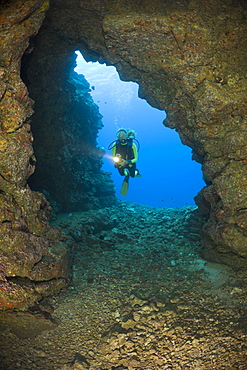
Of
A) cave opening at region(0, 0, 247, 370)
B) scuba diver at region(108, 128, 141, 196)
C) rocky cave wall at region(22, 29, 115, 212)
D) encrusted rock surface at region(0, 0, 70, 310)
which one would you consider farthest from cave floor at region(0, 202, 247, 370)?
rocky cave wall at region(22, 29, 115, 212)

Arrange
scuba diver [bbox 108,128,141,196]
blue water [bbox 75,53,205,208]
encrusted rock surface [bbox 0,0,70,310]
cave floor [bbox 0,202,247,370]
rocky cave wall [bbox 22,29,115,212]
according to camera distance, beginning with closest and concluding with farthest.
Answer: cave floor [bbox 0,202,247,370], encrusted rock surface [bbox 0,0,70,310], rocky cave wall [bbox 22,29,115,212], scuba diver [bbox 108,128,141,196], blue water [bbox 75,53,205,208]

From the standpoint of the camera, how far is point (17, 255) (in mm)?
5285

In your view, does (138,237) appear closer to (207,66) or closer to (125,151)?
(125,151)

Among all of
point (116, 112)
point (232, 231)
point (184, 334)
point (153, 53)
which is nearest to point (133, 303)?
point (184, 334)

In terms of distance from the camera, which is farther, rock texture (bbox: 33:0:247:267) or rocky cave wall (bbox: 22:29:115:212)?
rocky cave wall (bbox: 22:29:115:212)

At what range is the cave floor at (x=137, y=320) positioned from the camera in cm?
412

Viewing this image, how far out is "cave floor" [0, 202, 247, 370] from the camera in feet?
13.5

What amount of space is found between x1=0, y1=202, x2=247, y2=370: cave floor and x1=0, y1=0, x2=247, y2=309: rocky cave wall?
623 millimetres

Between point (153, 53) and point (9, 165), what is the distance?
529 centimetres

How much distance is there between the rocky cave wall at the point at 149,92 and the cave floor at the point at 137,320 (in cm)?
62

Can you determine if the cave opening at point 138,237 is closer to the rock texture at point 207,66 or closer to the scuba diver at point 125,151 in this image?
the rock texture at point 207,66

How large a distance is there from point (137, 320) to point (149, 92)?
7.20 meters

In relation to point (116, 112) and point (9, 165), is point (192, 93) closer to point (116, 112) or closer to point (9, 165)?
point (9, 165)

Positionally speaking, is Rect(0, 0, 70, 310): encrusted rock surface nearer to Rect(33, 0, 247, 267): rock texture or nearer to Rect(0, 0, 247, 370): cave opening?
Rect(0, 0, 247, 370): cave opening
